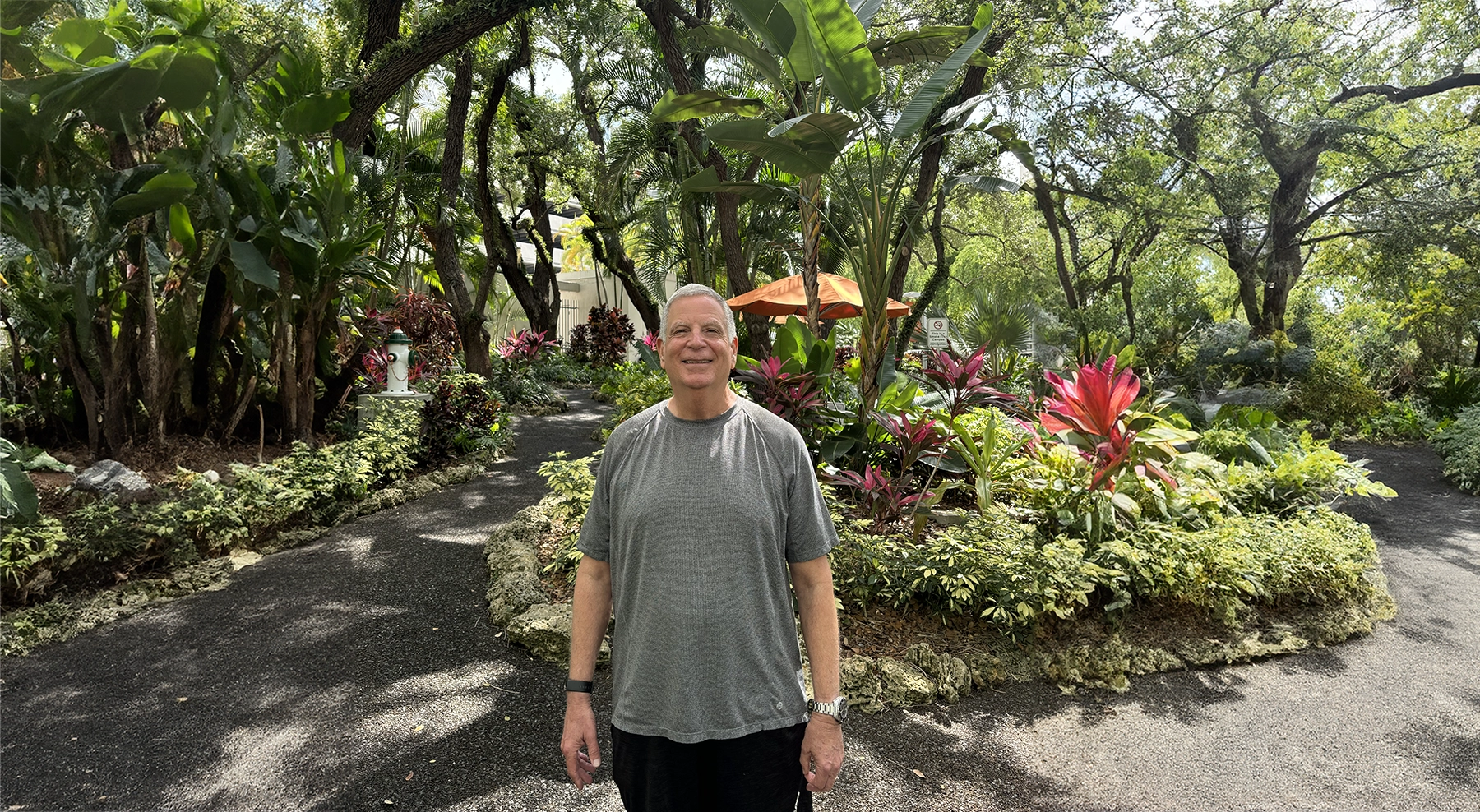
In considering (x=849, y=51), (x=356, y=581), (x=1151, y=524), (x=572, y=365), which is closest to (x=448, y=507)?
(x=356, y=581)

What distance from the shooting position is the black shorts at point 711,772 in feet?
5.31

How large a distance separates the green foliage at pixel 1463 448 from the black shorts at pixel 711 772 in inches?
393

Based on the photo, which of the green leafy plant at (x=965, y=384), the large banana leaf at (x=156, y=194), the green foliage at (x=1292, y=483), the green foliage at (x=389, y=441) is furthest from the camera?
the green foliage at (x=389, y=441)

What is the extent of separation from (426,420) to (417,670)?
4972mm

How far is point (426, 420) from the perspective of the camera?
319 inches

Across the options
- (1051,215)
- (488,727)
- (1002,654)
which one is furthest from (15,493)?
(1051,215)

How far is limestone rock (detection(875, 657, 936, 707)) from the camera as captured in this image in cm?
335

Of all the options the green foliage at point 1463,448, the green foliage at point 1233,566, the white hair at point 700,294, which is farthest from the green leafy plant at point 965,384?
the green foliage at point 1463,448

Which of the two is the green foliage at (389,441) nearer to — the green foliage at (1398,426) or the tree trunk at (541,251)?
the tree trunk at (541,251)

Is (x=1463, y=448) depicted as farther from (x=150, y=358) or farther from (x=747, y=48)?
(x=150, y=358)

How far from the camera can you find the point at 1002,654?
369cm

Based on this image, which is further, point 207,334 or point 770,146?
point 207,334

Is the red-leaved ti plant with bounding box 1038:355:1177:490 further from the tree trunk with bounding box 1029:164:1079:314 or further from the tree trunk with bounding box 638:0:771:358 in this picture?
the tree trunk with bounding box 1029:164:1079:314

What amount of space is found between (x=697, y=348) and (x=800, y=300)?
7.82 meters
